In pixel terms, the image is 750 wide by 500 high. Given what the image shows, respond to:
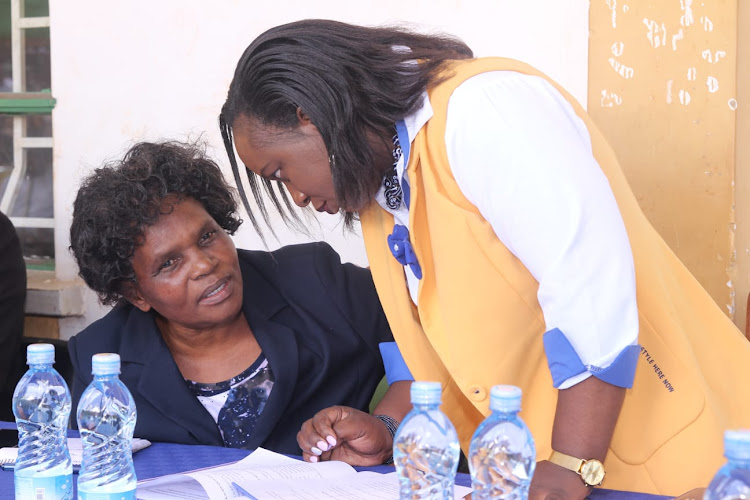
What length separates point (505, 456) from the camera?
3.85 feet

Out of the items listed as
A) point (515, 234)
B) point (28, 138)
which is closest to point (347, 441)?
point (515, 234)

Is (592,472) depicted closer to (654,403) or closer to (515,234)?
(654,403)

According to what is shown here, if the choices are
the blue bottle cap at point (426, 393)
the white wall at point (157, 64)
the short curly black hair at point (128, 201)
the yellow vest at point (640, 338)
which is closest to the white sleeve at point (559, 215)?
the yellow vest at point (640, 338)

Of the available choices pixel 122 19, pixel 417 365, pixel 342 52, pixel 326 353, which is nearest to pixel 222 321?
pixel 326 353

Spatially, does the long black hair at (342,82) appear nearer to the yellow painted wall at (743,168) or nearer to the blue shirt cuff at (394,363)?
the blue shirt cuff at (394,363)

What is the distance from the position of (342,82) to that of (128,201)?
3.03 ft

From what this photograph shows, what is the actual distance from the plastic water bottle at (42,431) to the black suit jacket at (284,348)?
38 cm

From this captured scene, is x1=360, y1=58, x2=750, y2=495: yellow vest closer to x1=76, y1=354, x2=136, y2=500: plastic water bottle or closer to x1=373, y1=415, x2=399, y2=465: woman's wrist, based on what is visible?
x1=373, y1=415, x2=399, y2=465: woman's wrist

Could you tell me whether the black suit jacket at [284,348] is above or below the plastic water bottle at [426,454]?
below

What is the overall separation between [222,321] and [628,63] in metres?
1.43

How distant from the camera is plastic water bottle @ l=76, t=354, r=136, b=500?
4.35ft

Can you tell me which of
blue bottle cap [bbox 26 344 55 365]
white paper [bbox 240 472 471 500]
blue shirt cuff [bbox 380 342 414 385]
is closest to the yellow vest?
white paper [bbox 240 472 471 500]

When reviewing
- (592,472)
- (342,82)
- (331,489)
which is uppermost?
(342,82)

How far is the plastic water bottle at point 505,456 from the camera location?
1.16 m
